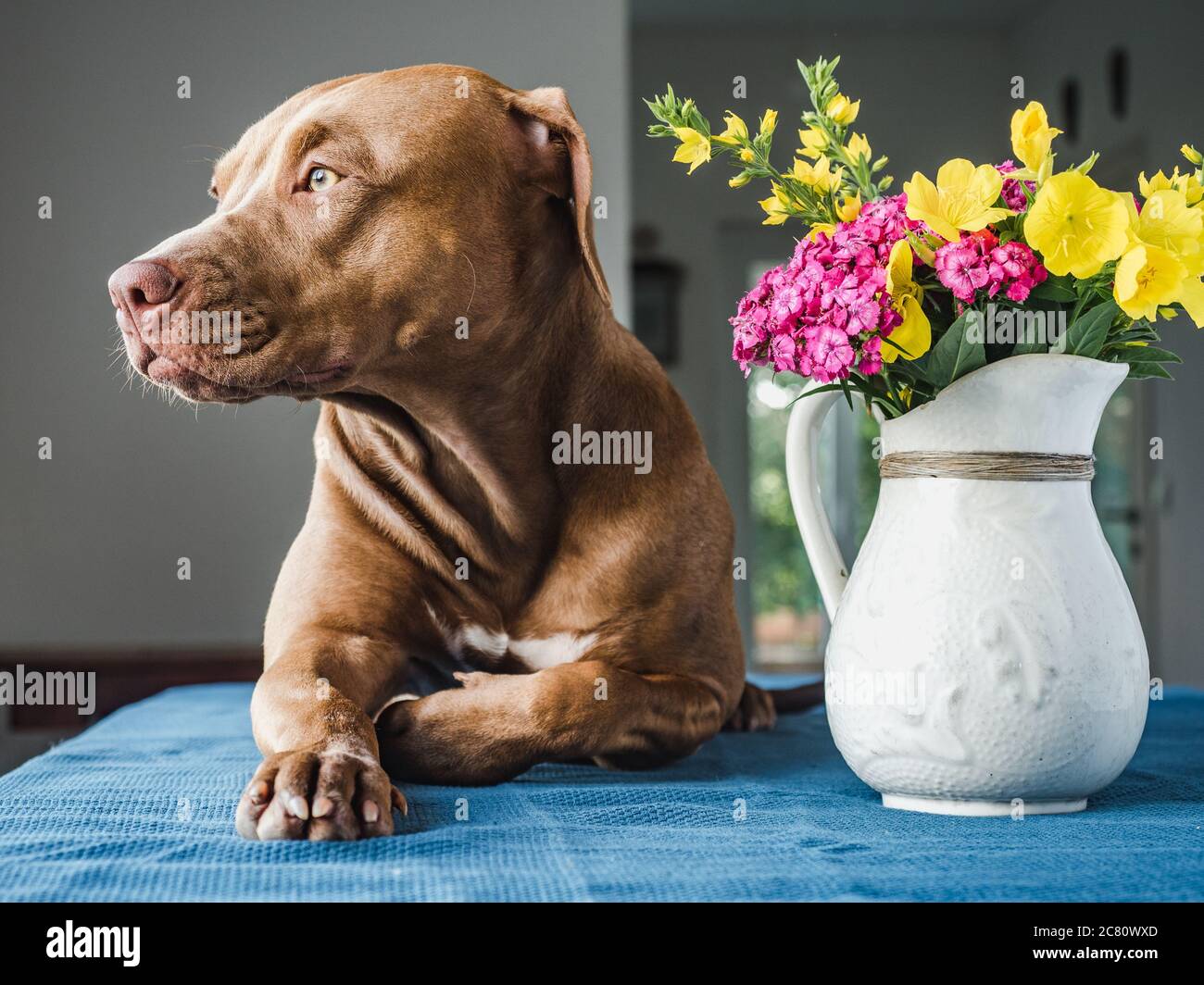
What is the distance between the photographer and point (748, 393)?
228 inches

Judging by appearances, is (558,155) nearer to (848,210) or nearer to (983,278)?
(848,210)

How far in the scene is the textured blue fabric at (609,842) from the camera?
726mm

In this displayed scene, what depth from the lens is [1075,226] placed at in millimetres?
927

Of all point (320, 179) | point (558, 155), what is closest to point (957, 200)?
→ point (558, 155)

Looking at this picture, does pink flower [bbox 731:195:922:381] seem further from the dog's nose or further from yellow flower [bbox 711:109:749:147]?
the dog's nose

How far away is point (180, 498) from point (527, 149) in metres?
2.80

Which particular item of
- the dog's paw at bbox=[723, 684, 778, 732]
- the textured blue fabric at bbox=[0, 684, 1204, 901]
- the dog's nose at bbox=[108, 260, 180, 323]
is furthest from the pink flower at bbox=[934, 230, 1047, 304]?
the dog's paw at bbox=[723, 684, 778, 732]

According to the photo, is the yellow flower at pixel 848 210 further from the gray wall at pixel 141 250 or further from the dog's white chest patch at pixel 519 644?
the gray wall at pixel 141 250

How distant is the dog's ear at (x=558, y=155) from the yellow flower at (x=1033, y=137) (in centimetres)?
46

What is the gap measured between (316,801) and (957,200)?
0.67m

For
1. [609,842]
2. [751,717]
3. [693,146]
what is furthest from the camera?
[751,717]

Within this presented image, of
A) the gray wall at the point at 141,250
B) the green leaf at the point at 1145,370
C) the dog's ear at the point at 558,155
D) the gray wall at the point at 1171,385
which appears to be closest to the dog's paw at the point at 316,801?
the dog's ear at the point at 558,155
